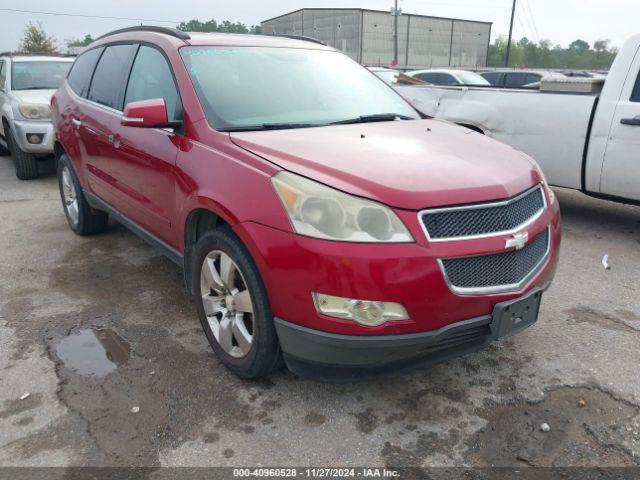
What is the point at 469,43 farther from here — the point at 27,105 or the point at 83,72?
the point at 83,72

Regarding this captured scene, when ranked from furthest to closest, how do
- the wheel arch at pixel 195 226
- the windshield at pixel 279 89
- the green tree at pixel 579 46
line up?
the green tree at pixel 579 46, the windshield at pixel 279 89, the wheel arch at pixel 195 226

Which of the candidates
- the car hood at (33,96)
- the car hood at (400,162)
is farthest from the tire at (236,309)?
the car hood at (33,96)

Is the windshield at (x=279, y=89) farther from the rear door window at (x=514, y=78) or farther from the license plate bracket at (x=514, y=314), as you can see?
the rear door window at (x=514, y=78)

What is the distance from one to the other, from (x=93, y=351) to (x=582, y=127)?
470 centimetres

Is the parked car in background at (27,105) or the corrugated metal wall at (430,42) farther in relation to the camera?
the corrugated metal wall at (430,42)

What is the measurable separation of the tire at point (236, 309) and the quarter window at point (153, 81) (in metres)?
0.90

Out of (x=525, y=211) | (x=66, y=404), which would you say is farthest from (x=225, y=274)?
(x=525, y=211)

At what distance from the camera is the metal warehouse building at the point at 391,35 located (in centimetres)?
6000

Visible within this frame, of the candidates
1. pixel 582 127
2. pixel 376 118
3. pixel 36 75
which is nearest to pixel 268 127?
pixel 376 118

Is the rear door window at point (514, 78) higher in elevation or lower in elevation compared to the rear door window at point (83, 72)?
lower

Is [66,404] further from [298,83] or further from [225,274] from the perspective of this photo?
[298,83]

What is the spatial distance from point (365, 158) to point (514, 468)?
1.51 metres

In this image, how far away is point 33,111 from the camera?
7.48m

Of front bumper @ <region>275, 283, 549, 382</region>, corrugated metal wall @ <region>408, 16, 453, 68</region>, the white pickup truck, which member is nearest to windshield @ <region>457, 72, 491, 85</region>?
the white pickup truck
